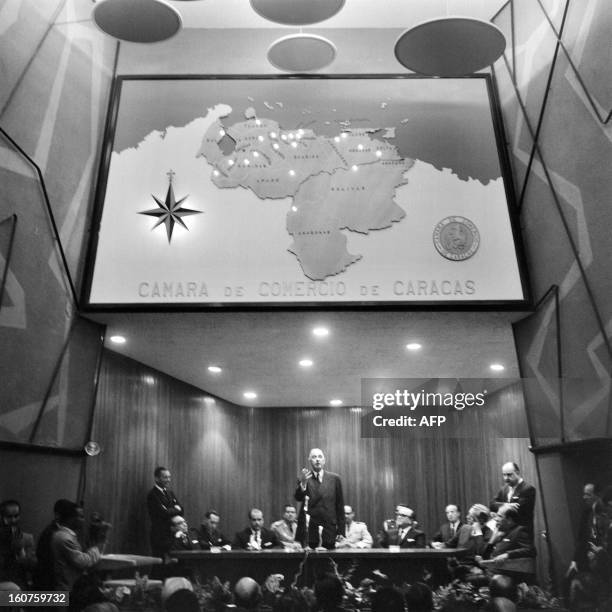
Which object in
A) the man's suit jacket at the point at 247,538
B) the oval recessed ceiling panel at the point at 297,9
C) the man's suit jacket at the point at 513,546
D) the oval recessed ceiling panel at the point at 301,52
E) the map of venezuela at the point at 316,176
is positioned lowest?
the man's suit jacket at the point at 513,546

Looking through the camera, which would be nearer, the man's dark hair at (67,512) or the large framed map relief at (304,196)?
the man's dark hair at (67,512)

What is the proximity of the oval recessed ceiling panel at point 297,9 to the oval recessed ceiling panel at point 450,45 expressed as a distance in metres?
0.69

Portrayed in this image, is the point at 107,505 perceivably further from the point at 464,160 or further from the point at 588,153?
the point at 588,153

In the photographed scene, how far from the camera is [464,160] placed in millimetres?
7367

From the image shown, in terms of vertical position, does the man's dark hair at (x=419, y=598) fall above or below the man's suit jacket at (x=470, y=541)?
below

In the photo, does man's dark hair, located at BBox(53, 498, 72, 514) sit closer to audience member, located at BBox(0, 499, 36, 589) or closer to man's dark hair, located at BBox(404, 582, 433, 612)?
audience member, located at BBox(0, 499, 36, 589)

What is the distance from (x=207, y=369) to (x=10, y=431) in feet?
10.7

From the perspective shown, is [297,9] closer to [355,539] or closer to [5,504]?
[5,504]

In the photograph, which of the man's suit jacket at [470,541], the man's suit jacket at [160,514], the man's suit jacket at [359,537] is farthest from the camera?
the man's suit jacket at [359,537]

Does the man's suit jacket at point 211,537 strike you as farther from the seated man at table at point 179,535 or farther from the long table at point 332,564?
the long table at point 332,564

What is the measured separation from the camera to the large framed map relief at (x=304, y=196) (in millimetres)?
6859

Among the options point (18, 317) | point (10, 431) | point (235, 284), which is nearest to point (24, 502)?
point (10, 431)

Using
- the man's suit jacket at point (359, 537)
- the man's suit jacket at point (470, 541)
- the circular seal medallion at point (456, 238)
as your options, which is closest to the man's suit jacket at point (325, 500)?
the man's suit jacket at point (359, 537)
